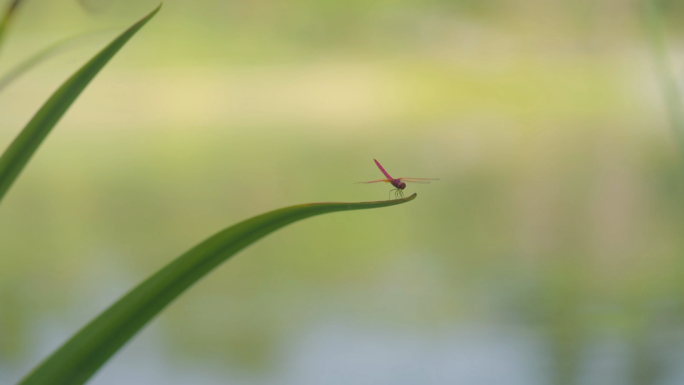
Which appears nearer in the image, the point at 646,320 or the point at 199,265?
the point at 199,265

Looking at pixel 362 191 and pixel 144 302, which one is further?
pixel 362 191

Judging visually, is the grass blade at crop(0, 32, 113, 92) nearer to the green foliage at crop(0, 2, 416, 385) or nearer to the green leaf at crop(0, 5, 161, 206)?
the green leaf at crop(0, 5, 161, 206)

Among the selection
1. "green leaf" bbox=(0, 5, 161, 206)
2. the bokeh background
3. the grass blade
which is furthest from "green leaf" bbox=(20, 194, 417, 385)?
the grass blade

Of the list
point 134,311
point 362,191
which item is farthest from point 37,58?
point 134,311

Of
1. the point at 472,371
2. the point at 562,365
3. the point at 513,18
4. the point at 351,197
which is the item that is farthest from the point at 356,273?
the point at 513,18

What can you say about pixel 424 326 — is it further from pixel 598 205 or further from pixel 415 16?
pixel 415 16

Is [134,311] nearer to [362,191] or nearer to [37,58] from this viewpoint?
[362,191]
